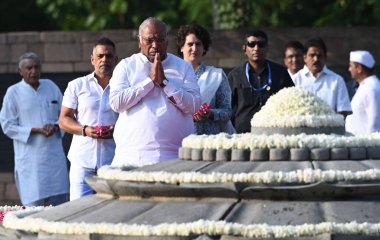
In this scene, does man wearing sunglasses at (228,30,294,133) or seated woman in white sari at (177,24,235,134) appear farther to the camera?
man wearing sunglasses at (228,30,294,133)

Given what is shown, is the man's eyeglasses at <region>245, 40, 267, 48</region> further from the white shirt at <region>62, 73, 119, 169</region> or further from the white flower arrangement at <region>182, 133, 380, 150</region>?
the white flower arrangement at <region>182, 133, 380, 150</region>

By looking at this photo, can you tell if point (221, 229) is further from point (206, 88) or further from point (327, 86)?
point (327, 86)

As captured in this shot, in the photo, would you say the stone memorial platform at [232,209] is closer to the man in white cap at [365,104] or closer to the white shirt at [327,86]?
the white shirt at [327,86]

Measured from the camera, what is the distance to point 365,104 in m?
11.8

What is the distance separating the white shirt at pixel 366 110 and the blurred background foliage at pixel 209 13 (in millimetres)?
6988

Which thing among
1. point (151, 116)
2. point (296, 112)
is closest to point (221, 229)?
point (296, 112)

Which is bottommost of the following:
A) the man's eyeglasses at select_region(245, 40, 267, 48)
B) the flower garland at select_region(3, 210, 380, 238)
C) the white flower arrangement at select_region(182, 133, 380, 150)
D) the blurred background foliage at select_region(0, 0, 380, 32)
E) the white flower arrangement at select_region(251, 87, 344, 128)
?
the flower garland at select_region(3, 210, 380, 238)

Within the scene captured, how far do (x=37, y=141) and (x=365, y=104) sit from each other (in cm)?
292

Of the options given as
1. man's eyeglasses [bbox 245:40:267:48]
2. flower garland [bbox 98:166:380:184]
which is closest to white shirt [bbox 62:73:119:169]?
man's eyeglasses [bbox 245:40:267:48]

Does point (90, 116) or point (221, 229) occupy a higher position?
point (90, 116)

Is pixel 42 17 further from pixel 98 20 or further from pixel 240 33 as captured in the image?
pixel 240 33

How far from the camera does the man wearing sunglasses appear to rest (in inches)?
376

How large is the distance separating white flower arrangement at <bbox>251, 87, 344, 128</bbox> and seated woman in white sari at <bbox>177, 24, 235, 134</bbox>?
2677mm

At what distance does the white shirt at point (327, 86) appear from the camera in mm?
11477
